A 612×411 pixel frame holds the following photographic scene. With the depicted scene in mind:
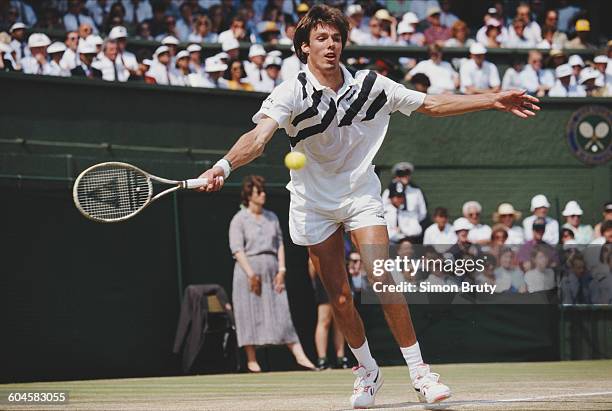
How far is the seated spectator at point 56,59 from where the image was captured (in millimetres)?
13789

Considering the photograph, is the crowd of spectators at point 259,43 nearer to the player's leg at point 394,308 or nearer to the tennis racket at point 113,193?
the tennis racket at point 113,193

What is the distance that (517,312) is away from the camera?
14.0m

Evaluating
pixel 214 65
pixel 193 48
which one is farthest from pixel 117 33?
pixel 214 65

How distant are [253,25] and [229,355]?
5.79m

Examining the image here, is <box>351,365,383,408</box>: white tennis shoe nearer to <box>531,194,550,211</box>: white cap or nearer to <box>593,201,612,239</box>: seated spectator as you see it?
<box>593,201,612,239</box>: seated spectator

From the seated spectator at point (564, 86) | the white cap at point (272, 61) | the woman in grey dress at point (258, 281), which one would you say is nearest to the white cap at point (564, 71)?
the seated spectator at point (564, 86)

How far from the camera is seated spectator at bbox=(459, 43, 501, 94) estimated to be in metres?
16.0

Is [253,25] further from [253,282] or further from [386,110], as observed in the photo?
[386,110]

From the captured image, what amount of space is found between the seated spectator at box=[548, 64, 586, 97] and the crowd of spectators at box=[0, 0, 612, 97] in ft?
0.05

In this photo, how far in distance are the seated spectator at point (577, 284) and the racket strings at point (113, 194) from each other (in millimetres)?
8015

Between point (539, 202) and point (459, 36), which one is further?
point (459, 36)

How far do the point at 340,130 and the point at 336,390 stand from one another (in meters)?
2.87

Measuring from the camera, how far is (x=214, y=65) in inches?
584

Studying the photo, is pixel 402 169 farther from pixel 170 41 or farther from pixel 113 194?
pixel 113 194
